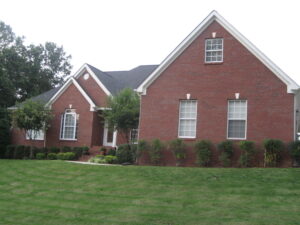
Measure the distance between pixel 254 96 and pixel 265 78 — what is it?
1023 millimetres

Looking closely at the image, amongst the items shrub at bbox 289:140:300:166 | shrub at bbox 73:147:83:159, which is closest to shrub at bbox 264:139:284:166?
shrub at bbox 289:140:300:166

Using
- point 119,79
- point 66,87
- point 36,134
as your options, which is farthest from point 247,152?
point 119,79

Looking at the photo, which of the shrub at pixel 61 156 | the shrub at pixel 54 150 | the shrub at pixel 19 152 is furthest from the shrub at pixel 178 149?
the shrub at pixel 19 152

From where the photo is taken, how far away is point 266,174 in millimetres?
14516

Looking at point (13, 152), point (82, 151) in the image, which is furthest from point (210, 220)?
point (13, 152)

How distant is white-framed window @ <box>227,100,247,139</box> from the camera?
60.0 ft

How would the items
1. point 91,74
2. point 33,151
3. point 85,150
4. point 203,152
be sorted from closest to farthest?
point 203,152
point 85,150
point 33,151
point 91,74

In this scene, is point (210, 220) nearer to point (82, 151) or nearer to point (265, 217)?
point (265, 217)

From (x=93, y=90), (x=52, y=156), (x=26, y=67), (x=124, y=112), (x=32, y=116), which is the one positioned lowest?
(x=52, y=156)

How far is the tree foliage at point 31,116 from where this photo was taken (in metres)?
25.6

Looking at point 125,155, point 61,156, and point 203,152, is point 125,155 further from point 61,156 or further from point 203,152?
point 61,156

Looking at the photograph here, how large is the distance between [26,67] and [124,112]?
2553 centimetres

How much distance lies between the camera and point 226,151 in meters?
17.9

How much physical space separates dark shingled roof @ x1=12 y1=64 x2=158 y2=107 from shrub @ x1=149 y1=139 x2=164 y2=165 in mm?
9265
